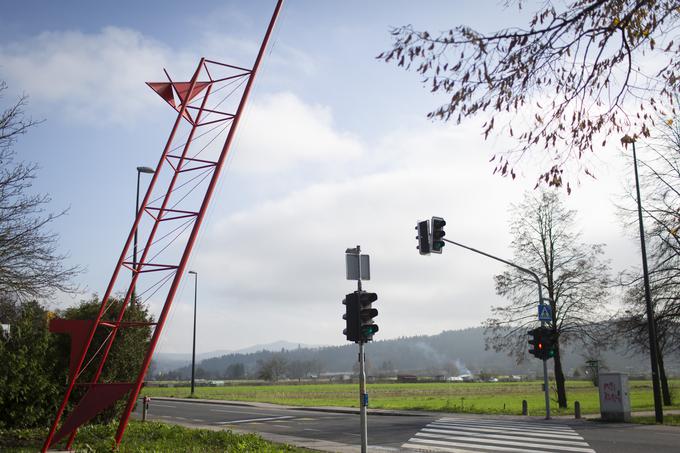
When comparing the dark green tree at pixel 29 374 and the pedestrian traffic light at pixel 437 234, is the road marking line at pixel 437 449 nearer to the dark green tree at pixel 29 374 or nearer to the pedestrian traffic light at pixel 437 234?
the pedestrian traffic light at pixel 437 234

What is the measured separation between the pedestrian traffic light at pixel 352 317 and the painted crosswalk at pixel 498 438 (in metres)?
4.04

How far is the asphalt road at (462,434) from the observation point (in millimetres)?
14984

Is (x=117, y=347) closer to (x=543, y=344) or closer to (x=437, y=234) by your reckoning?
(x=437, y=234)

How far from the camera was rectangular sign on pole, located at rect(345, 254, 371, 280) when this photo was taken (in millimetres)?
13734

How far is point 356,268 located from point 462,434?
25.5 ft

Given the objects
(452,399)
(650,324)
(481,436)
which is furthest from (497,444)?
(452,399)

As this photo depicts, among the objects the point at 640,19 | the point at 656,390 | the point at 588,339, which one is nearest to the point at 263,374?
the point at 588,339

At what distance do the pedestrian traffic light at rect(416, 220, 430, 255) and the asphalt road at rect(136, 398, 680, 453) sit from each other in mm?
5755

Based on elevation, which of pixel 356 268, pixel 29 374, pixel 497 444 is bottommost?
pixel 497 444

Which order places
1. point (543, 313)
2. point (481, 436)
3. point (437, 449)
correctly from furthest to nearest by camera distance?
1. point (543, 313)
2. point (481, 436)
3. point (437, 449)

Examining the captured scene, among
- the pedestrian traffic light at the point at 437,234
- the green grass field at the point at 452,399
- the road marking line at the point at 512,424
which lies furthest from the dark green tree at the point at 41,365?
the green grass field at the point at 452,399

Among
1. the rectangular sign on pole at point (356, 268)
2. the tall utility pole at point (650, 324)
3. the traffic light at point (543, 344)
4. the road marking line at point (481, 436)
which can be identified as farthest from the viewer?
the traffic light at point (543, 344)

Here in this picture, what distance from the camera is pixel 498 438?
17016 mm

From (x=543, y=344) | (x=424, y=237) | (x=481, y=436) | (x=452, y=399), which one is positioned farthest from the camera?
(x=452, y=399)
